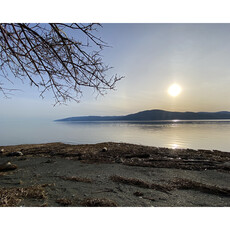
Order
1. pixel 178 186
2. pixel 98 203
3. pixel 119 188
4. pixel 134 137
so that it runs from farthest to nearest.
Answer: pixel 134 137 < pixel 178 186 < pixel 119 188 < pixel 98 203

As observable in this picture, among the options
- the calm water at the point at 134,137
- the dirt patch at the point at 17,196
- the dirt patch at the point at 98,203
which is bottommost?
the calm water at the point at 134,137

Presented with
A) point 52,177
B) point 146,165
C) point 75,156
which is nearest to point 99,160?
point 75,156

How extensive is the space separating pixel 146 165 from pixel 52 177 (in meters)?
2.95

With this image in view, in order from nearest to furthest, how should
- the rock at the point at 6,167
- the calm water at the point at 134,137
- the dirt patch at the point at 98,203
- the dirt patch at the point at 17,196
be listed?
1. the dirt patch at the point at 17,196
2. the dirt patch at the point at 98,203
3. the rock at the point at 6,167
4. the calm water at the point at 134,137

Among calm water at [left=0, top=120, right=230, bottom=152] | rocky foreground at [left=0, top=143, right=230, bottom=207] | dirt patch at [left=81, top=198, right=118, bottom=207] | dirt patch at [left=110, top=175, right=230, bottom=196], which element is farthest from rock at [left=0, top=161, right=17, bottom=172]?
calm water at [left=0, top=120, right=230, bottom=152]

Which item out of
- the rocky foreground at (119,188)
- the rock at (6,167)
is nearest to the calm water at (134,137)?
the rocky foreground at (119,188)

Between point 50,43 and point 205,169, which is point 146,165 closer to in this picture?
point 205,169

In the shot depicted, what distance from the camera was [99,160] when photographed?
6.04 meters

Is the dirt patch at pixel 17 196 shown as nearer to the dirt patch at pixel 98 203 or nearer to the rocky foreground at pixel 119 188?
the rocky foreground at pixel 119 188

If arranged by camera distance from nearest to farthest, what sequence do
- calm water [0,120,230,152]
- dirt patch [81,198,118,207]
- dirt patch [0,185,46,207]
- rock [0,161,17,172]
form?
dirt patch [0,185,46,207], dirt patch [81,198,118,207], rock [0,161,17,172], calm water [0,120,230,152]

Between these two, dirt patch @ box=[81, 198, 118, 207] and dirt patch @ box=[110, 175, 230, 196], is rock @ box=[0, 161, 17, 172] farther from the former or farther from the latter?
dirt patch @ box=[81, 198, 118, 207]

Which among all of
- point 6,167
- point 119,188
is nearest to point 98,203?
point 119,188

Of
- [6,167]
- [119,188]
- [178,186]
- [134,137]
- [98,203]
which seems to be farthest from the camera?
[134,137]

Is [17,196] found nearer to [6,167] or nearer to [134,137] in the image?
[6,167]
